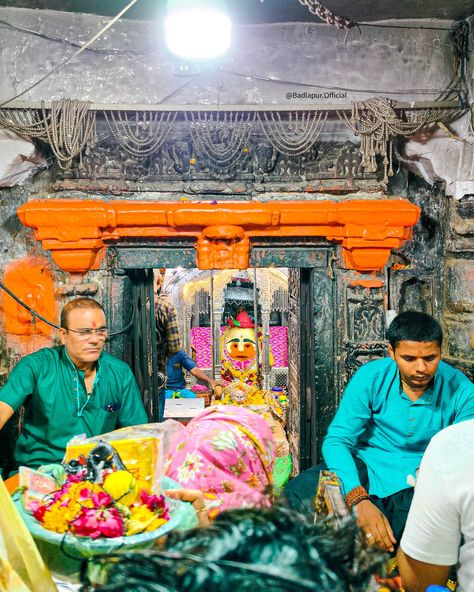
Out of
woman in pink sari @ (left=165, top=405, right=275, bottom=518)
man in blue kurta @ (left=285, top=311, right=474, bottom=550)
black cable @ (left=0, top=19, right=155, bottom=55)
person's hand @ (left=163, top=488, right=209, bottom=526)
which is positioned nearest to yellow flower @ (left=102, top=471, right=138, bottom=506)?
person's hand @ (left=163, top=488, right=209, bottom=526)

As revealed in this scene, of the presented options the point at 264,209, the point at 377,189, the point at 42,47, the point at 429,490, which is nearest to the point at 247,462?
the point at 429,490

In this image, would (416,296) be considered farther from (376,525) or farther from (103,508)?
(103,508)

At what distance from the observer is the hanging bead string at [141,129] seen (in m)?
4.17

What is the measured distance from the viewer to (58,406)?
130 inches

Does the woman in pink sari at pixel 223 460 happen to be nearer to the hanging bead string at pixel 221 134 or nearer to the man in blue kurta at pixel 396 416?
the man in blue kurta at pixel 396 416

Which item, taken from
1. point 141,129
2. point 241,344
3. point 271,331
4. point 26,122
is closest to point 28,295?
point 26,122

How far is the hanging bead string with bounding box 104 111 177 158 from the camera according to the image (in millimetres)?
4168

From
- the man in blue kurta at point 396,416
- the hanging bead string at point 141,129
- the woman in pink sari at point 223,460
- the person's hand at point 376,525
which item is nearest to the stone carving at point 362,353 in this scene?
the man in blue kurta at point 396,416

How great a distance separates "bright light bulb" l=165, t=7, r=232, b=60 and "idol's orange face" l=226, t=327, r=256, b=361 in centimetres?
668

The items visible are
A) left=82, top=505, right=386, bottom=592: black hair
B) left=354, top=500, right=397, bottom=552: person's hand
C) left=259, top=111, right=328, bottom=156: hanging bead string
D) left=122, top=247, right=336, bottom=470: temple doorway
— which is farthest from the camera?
left=122, top=247, right=336, bottom=470: temple doorway

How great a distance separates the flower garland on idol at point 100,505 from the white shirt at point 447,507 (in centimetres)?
75

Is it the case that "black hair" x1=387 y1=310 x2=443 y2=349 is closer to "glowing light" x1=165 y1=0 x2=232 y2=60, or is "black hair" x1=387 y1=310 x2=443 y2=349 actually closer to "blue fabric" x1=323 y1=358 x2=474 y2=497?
"blue fabric" x1=323 y1=358 x2=474 y2=497

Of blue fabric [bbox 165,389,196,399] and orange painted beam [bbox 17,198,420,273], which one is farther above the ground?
orange painted beam [bbox 17,198,420,273]

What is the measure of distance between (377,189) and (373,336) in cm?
121
